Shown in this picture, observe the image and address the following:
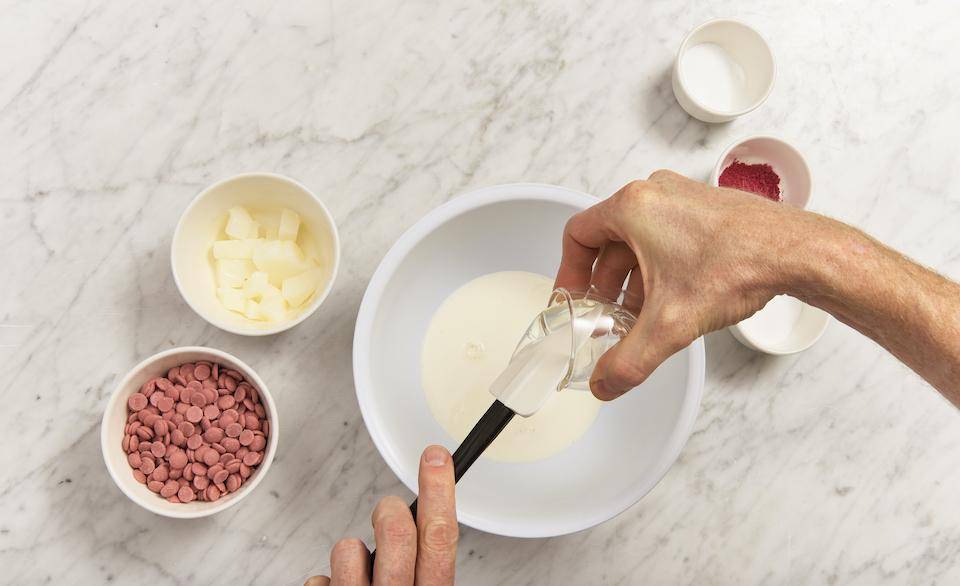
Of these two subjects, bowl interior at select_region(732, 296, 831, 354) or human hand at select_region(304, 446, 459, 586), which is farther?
bowl interior at select_region(732, 296, 831, 354)

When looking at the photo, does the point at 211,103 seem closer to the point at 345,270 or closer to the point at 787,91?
the point at 345,270

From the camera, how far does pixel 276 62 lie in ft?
4.09

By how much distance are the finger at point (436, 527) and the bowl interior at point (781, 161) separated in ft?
2.15

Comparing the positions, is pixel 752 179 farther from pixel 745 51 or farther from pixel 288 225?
pixel 288 225

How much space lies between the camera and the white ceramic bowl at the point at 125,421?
1063 mm

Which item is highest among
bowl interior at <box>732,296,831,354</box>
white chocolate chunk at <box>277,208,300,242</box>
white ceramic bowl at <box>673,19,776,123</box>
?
white ceramic bowl at <box>673,19,776,123</box>

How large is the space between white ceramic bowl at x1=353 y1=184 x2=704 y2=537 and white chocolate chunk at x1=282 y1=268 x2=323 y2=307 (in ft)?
0.43

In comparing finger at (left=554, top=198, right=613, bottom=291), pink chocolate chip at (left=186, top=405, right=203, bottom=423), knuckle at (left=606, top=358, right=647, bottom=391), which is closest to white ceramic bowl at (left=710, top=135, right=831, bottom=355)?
finger at (left=554, top=198, right=613, bottom=291)

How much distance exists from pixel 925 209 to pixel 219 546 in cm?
125

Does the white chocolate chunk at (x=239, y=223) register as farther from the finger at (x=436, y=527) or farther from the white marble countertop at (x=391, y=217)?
the finger at (x=436, y=527)

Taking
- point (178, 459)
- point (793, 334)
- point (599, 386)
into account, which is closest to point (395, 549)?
point (599, 386)

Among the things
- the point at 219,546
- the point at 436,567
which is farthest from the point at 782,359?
the point at 219,546

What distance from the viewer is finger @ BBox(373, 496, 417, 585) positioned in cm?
81

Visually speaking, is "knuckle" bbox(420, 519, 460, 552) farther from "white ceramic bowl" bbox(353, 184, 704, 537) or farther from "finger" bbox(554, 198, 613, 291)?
"finger" bbox(554, 198, 613, 291)
